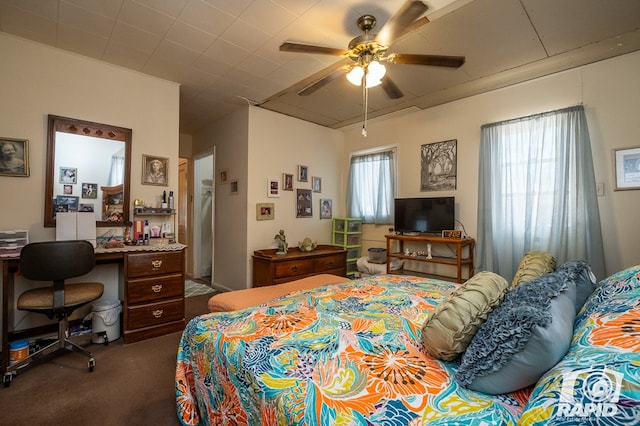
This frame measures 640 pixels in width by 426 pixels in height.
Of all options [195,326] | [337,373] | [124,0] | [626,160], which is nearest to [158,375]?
[195,326]

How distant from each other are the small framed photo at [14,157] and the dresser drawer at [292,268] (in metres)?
2.54

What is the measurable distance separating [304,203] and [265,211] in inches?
29.0

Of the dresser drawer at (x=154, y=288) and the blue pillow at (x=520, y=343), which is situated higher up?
the blue pillow at (x=520, y=343)

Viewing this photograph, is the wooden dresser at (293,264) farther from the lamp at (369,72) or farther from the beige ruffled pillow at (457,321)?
the beige ruffled pillow at (457,321)

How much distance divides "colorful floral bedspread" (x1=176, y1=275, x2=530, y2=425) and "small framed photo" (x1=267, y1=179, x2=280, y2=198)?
2.48 m

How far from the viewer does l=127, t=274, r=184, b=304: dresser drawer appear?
2.58m

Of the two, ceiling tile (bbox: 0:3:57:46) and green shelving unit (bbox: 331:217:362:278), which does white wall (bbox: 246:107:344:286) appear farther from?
ceiling tile (bbox: 0:3:57:46)

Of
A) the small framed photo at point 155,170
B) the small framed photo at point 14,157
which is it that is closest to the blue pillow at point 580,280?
the small framed photo at point 155,170

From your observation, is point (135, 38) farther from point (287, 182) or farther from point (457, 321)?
point (457, 321)

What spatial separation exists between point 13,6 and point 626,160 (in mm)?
5221

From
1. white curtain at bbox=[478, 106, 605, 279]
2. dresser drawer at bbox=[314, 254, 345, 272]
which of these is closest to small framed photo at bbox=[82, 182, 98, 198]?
dresser drawer at bbox=[314, 254, 345, 272]

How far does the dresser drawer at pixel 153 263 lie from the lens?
8.48 ft

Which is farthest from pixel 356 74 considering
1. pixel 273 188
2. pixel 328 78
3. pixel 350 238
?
pixel 350 238

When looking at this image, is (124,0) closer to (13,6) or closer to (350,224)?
(13,6)
